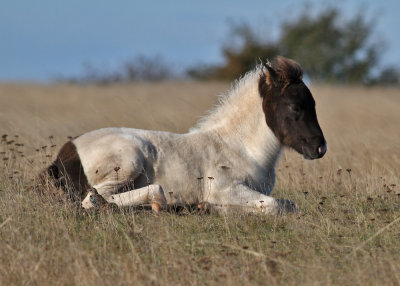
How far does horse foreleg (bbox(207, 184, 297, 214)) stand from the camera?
6.50 meters

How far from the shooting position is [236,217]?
6332 millimetres

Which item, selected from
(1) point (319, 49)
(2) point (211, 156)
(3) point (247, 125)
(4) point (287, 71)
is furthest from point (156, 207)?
(1) point (319, 49)

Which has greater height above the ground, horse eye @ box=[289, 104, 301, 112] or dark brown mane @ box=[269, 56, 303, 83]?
dark brown mane @ box=[269, 56, 303, 83]

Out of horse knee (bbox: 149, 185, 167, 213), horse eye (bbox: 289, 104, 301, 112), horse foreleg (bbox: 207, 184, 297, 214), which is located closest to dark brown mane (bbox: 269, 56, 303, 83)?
horse eye (bbox: 289, 104, 301, 112)

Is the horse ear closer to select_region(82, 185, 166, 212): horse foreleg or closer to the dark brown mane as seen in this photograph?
the dark brown mane

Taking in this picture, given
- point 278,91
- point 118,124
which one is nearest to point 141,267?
point 278,91

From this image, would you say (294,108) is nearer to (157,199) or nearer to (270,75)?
(270,75)

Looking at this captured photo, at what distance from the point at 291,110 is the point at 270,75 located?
1.51 ft

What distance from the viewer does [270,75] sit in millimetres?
6977

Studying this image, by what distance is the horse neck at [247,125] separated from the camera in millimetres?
7094

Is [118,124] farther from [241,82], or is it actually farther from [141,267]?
[141,267]

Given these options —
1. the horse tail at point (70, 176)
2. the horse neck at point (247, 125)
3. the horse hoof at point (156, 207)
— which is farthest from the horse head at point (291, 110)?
the horse tail at point (70, 176)

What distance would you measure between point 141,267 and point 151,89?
18202 millimetres

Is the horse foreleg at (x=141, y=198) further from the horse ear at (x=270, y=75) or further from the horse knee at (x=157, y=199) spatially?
the horse ear at (x=270, y=75)
